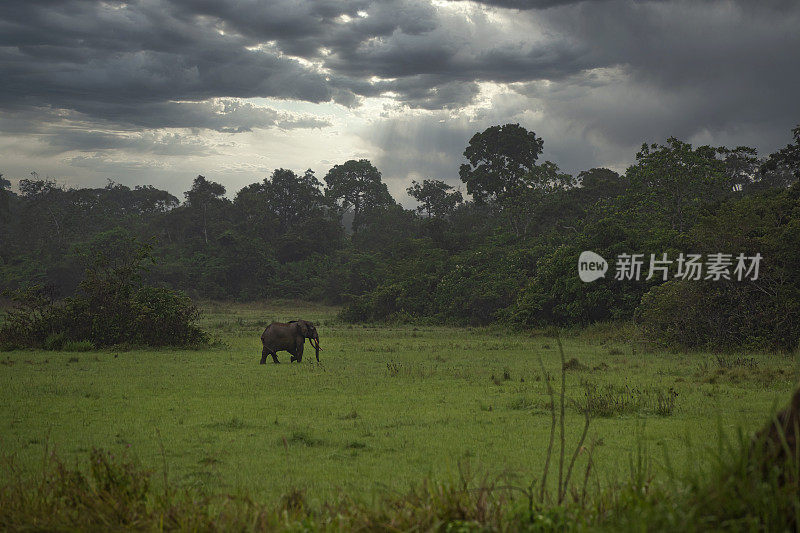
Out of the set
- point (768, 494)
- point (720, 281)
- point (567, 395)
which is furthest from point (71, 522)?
point (720, 281)

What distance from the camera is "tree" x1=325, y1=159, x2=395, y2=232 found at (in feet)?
266

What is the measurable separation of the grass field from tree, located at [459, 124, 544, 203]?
121 feet

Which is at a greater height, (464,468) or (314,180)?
(314,180)

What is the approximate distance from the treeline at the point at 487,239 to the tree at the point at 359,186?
22 centimetres

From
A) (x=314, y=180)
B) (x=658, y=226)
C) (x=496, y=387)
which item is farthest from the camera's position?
(x=314, y=180)

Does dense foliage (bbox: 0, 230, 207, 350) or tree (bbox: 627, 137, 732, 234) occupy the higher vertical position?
tree (bbox: 627, 137, 732, 234)

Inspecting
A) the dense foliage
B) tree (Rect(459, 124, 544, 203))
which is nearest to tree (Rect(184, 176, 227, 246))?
tree (Rect(459, 124, 544, 203))

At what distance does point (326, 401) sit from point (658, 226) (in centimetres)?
2525

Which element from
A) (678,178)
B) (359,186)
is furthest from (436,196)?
(678,178)

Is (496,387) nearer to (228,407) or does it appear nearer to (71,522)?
(228,407)

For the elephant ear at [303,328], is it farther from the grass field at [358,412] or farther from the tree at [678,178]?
the tree at [678,178]

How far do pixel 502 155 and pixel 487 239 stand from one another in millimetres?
11734

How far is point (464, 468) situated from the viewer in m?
7.73

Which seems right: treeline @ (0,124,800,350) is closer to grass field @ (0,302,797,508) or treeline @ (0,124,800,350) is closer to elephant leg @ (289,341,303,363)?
grass field @ (0,302,797,508)
